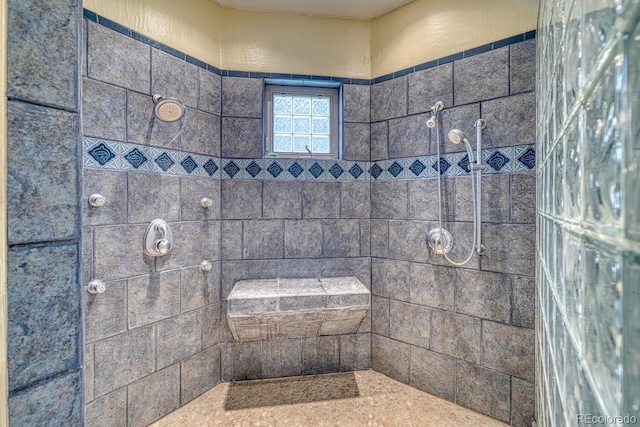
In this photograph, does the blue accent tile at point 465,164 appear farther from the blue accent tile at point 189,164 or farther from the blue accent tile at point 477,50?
the blue accent tile at point 189,164

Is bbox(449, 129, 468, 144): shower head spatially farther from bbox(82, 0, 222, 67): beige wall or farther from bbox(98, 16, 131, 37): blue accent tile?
bbox(98, 16, 131, 37): blue accent tile

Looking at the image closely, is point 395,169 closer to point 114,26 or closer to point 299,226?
point 299,226

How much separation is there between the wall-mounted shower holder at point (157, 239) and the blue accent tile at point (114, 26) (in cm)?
100

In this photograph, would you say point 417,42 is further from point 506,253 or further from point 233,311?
point 233,311

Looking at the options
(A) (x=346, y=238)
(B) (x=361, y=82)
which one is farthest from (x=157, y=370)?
(B) (x=361, y=82)

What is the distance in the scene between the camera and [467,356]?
1824 mm

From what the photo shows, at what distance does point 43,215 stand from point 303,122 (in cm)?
197

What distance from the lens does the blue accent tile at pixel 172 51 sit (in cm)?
175

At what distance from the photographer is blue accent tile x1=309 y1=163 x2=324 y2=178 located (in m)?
2.17

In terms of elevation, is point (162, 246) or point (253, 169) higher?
point (253, 169)

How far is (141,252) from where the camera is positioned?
5.49ft

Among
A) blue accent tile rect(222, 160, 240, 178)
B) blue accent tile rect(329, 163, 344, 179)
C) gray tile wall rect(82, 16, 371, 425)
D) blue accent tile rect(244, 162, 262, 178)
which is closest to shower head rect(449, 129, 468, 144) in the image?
gray tile wall rect(82, 16, 371, 425)

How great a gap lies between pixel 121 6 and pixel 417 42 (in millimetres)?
1723

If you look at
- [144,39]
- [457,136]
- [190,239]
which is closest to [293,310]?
[190,239]
